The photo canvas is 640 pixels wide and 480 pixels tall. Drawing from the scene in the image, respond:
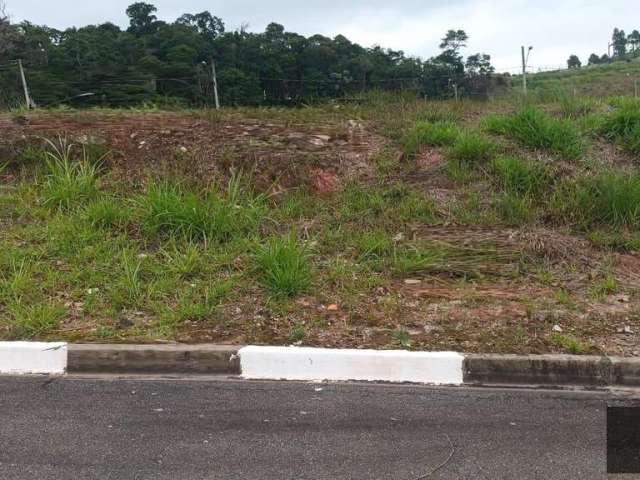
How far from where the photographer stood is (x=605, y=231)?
526 cm

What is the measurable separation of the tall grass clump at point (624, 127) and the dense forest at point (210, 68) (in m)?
3.18

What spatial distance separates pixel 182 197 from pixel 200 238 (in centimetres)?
53

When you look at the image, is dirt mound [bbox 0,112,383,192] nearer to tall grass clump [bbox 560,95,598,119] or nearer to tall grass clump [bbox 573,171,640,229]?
tall grass clump [bbox 573,171,640,229]

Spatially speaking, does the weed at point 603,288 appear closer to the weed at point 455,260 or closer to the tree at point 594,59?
the weed at point 455,260

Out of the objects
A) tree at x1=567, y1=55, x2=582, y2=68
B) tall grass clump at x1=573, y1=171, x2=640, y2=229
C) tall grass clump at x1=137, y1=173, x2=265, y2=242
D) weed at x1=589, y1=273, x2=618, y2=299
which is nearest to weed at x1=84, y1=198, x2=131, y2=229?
tall grass clump at x1=137, y1=173, x2=265, y2=242

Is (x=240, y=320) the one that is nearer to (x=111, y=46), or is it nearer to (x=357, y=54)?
(x=357, y=54)

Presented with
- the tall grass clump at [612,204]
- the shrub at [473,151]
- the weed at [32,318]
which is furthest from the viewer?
the shrub at [473,151]

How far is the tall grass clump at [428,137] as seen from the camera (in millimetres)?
6648

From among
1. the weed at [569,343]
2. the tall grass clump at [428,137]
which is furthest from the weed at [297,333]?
the tall grass clump at [428,137]

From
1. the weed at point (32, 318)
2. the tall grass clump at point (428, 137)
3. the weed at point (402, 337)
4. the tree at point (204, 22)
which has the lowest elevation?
the weed at point (402, 337)
